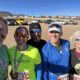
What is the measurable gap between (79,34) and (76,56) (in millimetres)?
400

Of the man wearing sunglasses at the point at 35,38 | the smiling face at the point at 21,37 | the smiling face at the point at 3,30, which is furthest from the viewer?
the man wearing sunglasses at the point at 35,38

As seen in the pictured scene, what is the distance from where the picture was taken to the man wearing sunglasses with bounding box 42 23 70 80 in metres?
5.03

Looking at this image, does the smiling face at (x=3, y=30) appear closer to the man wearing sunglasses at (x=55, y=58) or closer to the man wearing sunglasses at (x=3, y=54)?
the man wearing sunglasses at (x=3, y=54)

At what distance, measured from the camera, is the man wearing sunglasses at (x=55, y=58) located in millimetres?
5031

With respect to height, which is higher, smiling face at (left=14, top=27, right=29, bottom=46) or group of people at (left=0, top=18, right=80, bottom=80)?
smiling face at (left=14, top=27, right=29, bottom=46)

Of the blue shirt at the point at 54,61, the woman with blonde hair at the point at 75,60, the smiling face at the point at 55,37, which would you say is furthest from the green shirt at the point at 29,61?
the woman with blonde hair at the point at 75,60

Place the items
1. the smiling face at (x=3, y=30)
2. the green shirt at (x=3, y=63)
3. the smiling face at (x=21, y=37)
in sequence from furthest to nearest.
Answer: the smiling face at (x=21, y=37) → the green shirt at (x=3, y=63) → the smiling face at (x=3, y=30)

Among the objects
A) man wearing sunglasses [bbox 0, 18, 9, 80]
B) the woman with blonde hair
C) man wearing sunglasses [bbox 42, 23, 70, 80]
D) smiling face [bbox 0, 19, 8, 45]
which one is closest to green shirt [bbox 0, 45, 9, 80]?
man wearing sunglasses [bbox 0, 18, 9, 80]

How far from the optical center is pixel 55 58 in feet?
16.4

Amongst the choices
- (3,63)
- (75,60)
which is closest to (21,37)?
(3,63)

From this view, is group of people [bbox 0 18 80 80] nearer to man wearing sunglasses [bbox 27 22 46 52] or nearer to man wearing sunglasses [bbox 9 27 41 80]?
man wearing sunglasses [bbox 9 27 41 80]

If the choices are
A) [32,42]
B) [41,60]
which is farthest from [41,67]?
[32,42]

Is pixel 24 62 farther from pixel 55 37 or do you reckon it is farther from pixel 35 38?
pixel 35 38


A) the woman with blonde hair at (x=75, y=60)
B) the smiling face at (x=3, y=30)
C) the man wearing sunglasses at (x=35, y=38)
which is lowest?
the woman with blonde hair at (x=75, y=60)
